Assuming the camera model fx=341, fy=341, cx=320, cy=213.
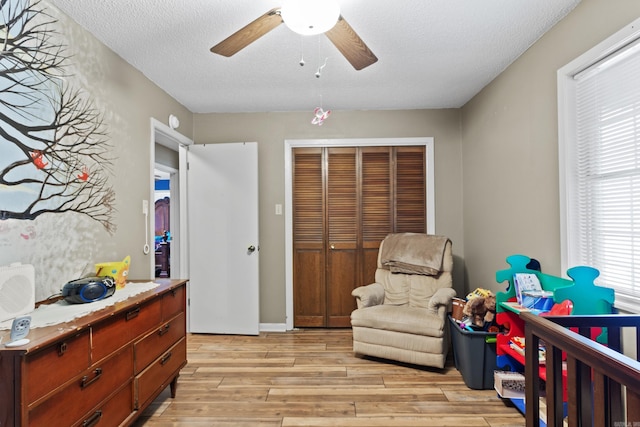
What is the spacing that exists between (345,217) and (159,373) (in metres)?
2.37

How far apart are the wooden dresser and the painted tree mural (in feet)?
2.22

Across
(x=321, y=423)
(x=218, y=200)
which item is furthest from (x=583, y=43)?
(x=218, y=200)

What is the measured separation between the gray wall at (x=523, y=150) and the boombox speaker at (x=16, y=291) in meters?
2.91

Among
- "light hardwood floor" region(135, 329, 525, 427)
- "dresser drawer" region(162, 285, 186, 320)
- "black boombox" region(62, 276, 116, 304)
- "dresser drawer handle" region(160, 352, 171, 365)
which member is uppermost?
"black boombox" region(62, 276, 116, 304)

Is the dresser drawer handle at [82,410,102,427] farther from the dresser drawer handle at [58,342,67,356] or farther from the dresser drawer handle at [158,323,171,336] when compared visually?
the dresser drawer handle at [158,323,171,336]

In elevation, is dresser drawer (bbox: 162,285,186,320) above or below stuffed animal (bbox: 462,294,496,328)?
above

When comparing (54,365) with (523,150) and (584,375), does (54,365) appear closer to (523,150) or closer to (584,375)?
(584,375)

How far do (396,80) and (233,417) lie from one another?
2.89 metres

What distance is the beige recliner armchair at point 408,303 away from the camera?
109 inches

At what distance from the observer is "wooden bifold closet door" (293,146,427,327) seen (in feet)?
12.7

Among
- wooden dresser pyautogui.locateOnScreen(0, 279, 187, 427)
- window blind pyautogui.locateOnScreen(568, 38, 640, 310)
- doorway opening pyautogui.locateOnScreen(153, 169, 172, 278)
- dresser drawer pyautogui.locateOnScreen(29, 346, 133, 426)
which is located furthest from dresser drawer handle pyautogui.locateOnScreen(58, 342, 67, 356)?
doorway opening pyautogui.locateOnScreen(153, 169, 172, 278)

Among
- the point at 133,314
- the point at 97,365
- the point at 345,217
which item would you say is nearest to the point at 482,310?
the point at 345,217

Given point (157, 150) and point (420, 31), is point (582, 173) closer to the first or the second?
point (420, 31)

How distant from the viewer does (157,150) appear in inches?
172
